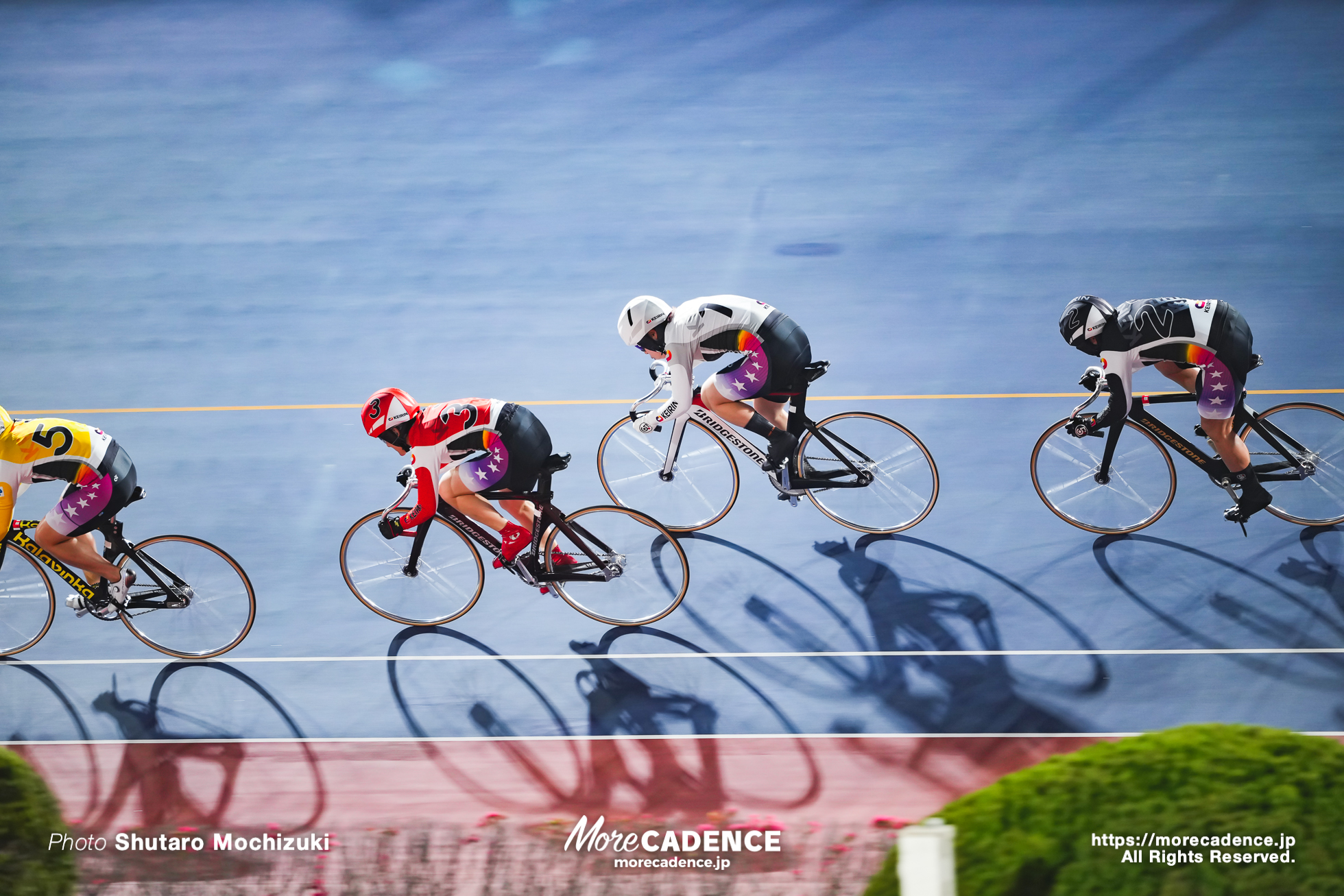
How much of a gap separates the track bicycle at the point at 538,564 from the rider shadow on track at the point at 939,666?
4.17 feet

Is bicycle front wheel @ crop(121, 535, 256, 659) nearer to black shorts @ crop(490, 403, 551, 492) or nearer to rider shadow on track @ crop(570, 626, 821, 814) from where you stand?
black shorts @ crop(490, 403, 551, 492)

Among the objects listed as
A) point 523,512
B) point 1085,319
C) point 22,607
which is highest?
point 1085,319

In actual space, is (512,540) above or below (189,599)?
above

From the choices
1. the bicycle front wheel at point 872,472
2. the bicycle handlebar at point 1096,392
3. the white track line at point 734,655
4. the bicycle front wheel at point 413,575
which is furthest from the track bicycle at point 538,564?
the bicycle handlebar at point 1096,392

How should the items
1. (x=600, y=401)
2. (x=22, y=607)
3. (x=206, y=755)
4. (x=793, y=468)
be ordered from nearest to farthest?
(x=206, y=755) → (x=22, y=607) → (x=793, y=468) → (x=600, y=401)

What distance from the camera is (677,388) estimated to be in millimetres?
7344

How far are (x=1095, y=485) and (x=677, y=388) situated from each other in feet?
9.96

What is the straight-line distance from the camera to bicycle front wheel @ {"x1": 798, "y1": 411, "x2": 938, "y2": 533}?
7.66 m

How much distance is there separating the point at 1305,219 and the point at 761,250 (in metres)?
5.17

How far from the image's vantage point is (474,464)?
6.66 m

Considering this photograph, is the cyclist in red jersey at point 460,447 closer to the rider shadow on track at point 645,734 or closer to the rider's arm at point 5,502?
the rider shadow on track at point 645,734

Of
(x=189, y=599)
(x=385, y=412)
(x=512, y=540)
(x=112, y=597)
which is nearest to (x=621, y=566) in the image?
(x=512, y=540)

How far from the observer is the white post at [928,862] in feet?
9.94

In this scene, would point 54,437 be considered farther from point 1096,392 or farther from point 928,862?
point 1096,392
